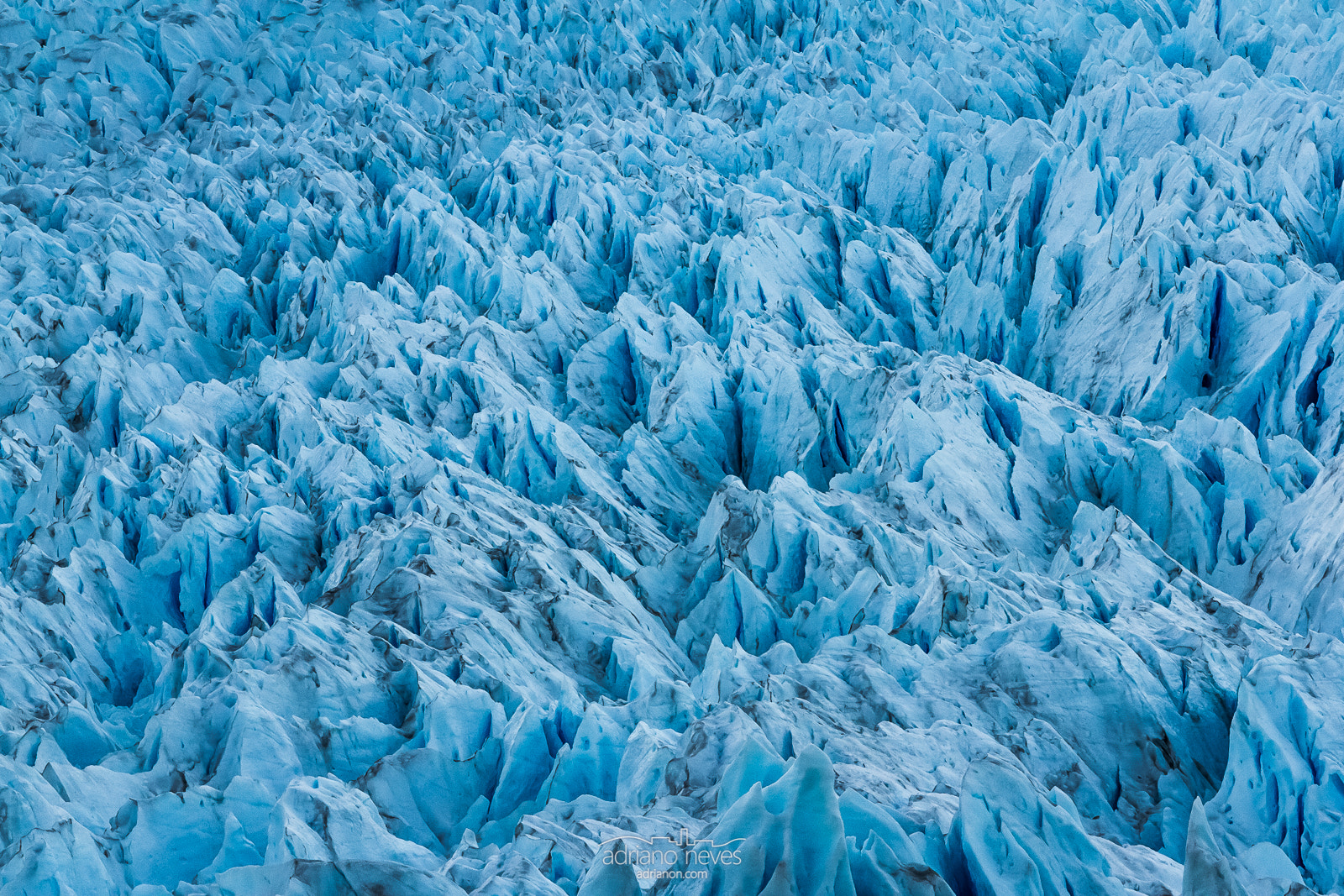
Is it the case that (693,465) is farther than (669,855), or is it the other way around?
(693,465)

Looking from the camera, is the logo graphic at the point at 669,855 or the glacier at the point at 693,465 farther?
the glacier at the point at 693,465

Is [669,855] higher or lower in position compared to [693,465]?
higher

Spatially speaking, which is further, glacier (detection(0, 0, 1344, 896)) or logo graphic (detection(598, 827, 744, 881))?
glacier (detection(0, 0, 1344, 896))

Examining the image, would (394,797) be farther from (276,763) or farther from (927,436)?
(927,436)

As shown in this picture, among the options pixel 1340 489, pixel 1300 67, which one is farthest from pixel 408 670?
pixel 1300 67
